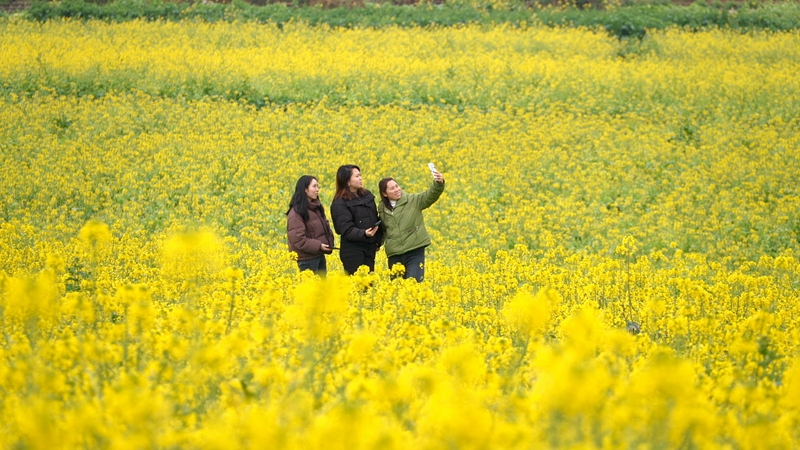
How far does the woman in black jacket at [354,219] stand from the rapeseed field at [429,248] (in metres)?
0.54

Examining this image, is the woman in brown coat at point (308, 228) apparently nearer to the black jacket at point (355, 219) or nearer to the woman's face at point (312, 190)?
the woman's face at point (312, 190)

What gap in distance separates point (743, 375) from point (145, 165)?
38.7 feet

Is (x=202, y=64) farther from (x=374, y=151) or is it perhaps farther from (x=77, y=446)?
(x=77, y=446)

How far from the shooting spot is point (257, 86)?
2034cm

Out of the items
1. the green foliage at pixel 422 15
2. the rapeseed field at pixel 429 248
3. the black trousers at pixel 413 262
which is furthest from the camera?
the green foliage at pixel 422 15

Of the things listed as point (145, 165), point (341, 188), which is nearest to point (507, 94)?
point (145, 165)

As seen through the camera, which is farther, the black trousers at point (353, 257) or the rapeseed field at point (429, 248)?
the black trousers at point (353, 257)

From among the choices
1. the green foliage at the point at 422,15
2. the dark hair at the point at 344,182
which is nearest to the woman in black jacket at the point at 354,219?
the dark hair at the point at 344,182

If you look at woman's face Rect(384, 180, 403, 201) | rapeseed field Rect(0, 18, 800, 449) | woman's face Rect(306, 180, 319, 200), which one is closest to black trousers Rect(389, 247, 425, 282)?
rapeseed field Rect(0, 18, 800, 449)

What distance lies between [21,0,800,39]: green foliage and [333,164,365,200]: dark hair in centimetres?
2028

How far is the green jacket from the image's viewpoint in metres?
8.00

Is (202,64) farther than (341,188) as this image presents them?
Yes

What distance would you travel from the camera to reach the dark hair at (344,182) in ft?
25.7

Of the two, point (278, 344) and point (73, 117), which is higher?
point (278, 344)
